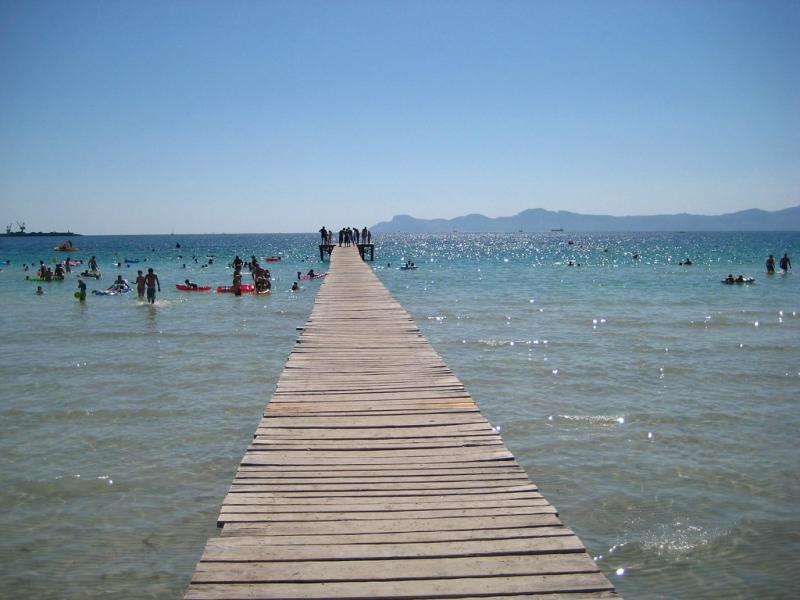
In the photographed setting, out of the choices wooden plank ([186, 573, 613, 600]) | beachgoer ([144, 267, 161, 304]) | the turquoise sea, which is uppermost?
beachgoer ([144, 267, 161, 304])

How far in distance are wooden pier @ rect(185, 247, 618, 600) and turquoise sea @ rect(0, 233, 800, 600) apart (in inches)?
71.8

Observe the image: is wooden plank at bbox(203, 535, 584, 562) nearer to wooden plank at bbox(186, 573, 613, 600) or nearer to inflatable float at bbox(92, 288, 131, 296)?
wooden plank at bbox(186, 573, 613, 600)

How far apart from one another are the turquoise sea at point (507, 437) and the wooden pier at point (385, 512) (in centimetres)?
182

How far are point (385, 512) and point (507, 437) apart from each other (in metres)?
5.56

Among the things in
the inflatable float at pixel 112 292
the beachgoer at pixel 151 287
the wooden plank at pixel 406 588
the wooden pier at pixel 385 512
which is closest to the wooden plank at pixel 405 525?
the wooden pier at pixel 385 512

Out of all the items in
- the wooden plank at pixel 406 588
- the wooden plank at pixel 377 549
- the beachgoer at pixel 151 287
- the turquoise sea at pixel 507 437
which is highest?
the beachgoer at pixel 151 287

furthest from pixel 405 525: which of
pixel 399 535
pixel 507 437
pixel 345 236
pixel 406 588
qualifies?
pixel 345 236

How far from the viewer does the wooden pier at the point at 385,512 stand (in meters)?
3.46

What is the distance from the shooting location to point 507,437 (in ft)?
31.3

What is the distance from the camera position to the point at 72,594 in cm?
Result: 558

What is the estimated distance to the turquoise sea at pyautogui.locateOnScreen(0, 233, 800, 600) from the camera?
617cm

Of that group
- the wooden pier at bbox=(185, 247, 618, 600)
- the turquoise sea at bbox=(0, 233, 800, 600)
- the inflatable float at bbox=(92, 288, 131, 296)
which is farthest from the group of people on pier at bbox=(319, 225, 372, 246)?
the wooden pier at bbox=(185, 247, 618, 600)

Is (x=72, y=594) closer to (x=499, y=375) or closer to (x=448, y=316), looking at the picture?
(x=499, y=375)

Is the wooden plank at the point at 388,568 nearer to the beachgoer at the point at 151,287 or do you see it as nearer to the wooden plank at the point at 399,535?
the wooden plank at the point at 399,535
